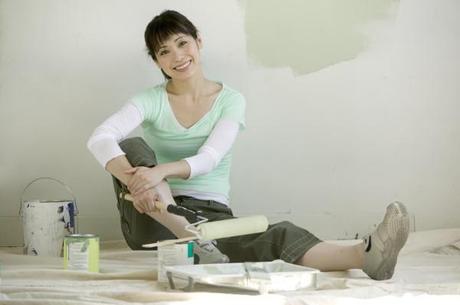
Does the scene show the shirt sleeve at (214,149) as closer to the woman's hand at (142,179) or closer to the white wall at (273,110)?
the woman's hand at (142,179)

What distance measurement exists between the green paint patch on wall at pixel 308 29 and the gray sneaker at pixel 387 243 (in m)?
1.15

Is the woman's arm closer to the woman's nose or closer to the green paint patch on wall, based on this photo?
the woman's nose

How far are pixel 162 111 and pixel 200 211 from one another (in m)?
0.35

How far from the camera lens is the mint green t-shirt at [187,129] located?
2.36 metres

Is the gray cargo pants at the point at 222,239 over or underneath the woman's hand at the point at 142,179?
underneath

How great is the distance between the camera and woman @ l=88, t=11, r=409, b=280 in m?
1.96

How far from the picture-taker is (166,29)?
2377mm

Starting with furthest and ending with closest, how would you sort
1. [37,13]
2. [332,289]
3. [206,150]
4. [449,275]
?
1. [37,13]
2. [206,150]
3. [449,275]
4. [332,289]

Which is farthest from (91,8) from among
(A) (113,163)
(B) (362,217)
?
(B) (362,217)

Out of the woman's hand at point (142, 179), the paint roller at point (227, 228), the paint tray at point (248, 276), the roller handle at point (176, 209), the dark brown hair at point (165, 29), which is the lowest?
the paint tray at point (248, 276)

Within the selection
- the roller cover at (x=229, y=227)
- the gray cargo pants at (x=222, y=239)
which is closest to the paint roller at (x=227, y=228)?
the roller cover at (x=229, y=227)

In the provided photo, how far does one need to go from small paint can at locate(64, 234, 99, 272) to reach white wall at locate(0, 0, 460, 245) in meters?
0.86

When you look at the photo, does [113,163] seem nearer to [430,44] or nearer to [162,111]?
[162,111]

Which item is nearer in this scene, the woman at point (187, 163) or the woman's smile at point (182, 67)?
the woman at point (187, 163)
